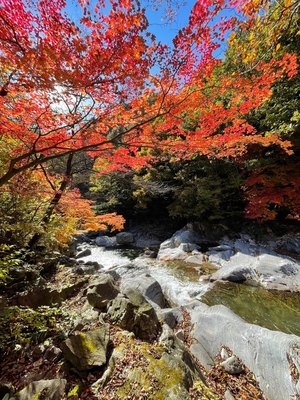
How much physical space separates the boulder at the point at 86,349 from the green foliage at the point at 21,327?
1.39 feet

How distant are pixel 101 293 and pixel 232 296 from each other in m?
4.31

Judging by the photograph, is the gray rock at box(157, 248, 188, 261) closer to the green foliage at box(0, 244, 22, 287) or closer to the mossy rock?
the mossy rock

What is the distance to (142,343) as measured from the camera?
10.6 ft

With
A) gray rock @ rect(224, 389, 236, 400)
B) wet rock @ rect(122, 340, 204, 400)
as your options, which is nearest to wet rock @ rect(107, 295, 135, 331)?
wet rock @ rect(122, 340, 204, 400)

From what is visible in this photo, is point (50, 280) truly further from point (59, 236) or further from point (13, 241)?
point (59, 236)

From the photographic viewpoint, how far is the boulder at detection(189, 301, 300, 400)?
121 inches

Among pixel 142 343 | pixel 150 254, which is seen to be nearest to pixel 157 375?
pixel 142 343

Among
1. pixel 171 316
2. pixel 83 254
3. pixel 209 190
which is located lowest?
pixel 83 254

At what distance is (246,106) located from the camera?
1066cm

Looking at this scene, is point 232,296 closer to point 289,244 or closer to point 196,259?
point 196,259

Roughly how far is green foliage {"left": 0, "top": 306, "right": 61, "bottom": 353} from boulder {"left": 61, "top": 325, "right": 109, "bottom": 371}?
0.43 meters

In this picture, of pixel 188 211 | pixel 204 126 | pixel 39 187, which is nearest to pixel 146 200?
pixel 188 211

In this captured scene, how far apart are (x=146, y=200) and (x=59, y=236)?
8.80 m

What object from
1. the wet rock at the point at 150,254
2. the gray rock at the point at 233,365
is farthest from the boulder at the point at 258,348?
the wet rock at the point at 150,254
